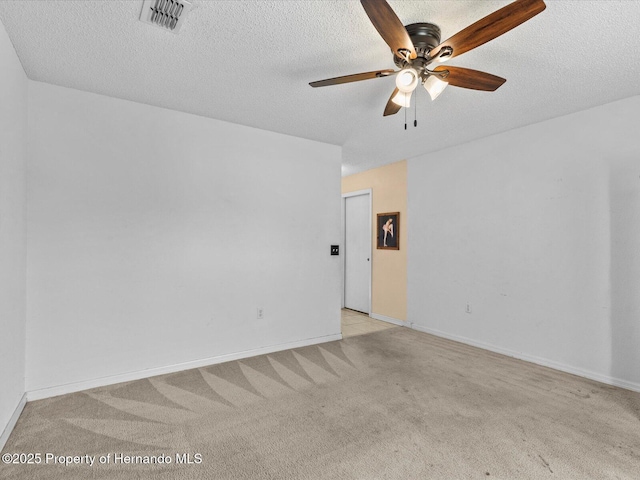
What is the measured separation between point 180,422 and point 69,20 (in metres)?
2.50

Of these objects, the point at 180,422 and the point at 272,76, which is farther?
the point at 272,76

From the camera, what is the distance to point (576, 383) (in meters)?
2.85

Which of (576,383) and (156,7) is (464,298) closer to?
(576,383)

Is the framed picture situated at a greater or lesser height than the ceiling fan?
lesser

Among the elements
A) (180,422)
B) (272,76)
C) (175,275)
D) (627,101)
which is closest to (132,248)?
(175,275)

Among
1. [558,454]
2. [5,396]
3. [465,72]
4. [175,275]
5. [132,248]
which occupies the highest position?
[465,72]

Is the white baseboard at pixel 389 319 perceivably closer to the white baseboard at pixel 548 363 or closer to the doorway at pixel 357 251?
the doorway at pixel 357 251

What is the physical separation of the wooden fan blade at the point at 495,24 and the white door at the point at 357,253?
3.80 meters

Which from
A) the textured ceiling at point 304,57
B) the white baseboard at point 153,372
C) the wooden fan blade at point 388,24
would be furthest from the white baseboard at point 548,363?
the wooden fan blade at point 388,24

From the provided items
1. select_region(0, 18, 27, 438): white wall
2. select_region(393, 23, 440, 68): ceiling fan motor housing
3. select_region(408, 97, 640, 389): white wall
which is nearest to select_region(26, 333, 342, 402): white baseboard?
select_region(0, 18, 27, 438): white wall

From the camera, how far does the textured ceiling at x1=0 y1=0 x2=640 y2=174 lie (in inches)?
69.6

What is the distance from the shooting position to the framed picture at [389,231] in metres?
4.93

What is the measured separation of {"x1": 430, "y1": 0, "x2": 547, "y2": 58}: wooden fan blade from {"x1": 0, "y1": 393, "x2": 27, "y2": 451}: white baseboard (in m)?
3.27

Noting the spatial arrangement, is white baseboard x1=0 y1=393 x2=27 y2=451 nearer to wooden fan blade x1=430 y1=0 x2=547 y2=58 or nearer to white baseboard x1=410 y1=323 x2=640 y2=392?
wooden fan blade x1=430 y1=0 x2=547 y2=58
